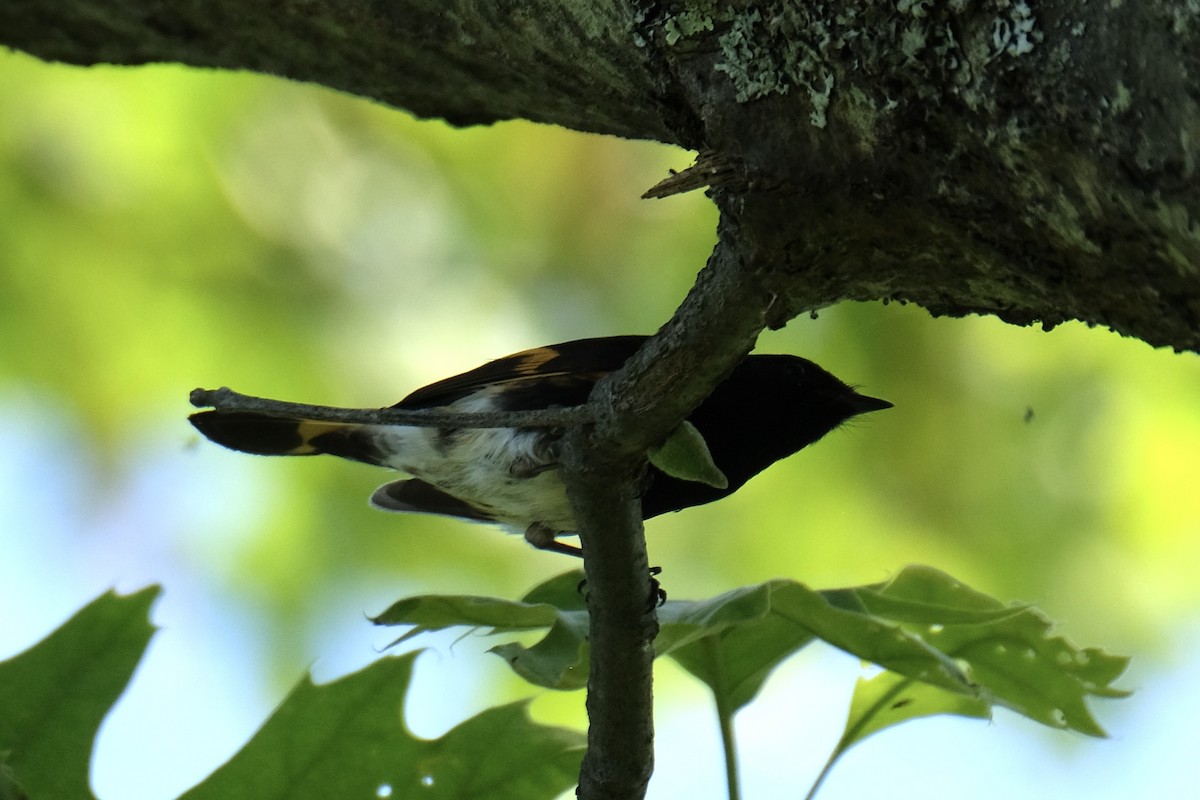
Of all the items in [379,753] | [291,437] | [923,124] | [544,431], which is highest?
[291,437]

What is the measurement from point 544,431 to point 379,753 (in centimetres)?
105

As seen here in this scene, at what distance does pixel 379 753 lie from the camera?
187 centimetres

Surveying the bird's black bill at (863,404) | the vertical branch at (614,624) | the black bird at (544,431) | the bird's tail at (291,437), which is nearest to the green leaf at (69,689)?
the vertical branch at (614,624)

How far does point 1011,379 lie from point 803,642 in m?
2.32

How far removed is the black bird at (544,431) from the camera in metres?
3.06

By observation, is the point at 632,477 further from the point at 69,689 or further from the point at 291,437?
the point at 291,437

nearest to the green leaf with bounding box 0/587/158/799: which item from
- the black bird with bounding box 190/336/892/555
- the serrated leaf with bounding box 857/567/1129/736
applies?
the serrated leaf with bounding box 857/567/1129/736

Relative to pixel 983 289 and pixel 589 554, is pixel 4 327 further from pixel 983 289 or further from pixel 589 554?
pixel 983 289

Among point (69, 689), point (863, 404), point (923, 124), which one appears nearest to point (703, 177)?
point (923, 124)

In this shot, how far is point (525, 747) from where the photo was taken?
1.88 metres

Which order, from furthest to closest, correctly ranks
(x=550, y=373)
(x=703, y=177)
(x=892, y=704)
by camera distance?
(x=550, y=373), (x=892, y=704), (x=703, y=177)

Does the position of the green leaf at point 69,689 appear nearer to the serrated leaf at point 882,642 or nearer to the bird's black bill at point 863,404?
the serrated leaf at point 882,642

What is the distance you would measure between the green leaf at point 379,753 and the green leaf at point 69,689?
7.1 inches

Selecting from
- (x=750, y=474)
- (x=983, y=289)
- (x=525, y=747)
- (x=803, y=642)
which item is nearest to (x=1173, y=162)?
(x=983, y=289)
